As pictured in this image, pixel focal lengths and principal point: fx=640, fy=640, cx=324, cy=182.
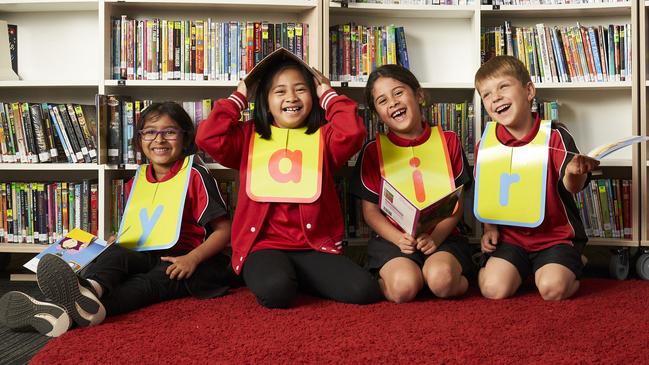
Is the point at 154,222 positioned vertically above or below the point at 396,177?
below

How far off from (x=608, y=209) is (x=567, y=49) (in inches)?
29.5

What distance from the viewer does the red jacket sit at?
229 cm

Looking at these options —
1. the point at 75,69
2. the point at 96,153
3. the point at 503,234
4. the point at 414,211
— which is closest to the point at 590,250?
the point at 503,234

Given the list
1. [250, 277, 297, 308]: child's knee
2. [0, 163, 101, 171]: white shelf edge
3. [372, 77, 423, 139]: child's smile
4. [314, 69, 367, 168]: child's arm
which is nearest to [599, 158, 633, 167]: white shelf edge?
[372, 77, 423, 139]: child's smile

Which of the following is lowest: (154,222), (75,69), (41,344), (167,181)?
(41,344)

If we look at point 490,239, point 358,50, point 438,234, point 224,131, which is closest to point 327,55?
point 358,50

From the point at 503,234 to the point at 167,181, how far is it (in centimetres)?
132

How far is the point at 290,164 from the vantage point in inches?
93.7

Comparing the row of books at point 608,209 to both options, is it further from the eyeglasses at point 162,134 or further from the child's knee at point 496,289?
the eyeglasses at point 162,134

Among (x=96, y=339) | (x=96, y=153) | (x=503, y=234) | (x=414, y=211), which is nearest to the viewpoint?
(x=96, y=339)

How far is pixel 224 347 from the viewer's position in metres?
1.69

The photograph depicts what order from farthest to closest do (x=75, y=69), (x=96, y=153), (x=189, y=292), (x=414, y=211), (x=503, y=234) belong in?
(x=75, y=69), (x=96, y=153), (x=503, y=234), (x=189, y=292), (x=414, y=211)

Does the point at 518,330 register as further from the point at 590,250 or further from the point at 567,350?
the point at 590,250

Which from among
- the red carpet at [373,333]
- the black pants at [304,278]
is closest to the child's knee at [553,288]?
the red carpet at [373,333]
